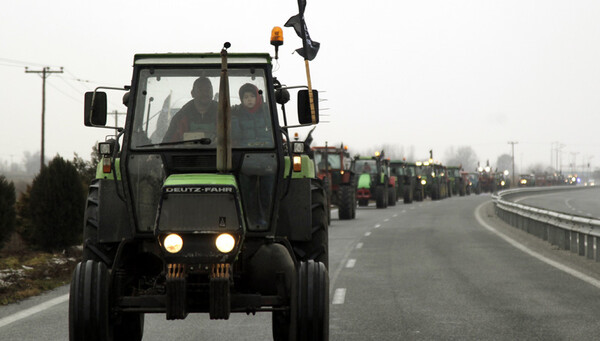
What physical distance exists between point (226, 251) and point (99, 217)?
1.34 meters

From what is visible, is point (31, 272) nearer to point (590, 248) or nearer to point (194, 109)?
point (194, 109)

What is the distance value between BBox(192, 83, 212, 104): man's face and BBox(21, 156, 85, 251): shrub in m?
12.3

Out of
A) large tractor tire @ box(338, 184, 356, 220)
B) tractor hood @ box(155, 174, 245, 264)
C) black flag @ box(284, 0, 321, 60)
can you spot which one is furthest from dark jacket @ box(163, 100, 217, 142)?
large tractor tire @ box(338, 184, 356, 220)

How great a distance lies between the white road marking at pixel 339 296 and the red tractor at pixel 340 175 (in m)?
19.4

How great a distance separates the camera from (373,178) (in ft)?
147

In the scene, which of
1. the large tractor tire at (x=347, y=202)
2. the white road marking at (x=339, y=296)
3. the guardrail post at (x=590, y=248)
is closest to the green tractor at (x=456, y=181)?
the large tractor tire at (x=347, y=202)

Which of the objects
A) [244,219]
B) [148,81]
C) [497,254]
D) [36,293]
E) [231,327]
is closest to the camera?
[244,219]

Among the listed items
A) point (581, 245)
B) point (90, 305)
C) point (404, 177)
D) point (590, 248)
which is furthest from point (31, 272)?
point (404, 177)

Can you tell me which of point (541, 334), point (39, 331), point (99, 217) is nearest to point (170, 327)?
point (39, 331)

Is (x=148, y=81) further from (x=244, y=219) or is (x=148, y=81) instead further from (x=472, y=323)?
(x=472, y=323)

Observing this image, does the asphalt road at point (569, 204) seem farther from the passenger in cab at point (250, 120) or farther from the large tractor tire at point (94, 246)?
the large tractor tire at point (94, 246)

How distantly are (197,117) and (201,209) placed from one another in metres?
1.27

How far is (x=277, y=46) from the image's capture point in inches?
337

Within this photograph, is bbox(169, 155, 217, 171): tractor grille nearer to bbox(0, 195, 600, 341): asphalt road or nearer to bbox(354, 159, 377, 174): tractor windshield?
bbox(0, 195, 600, 341): asphalt road
